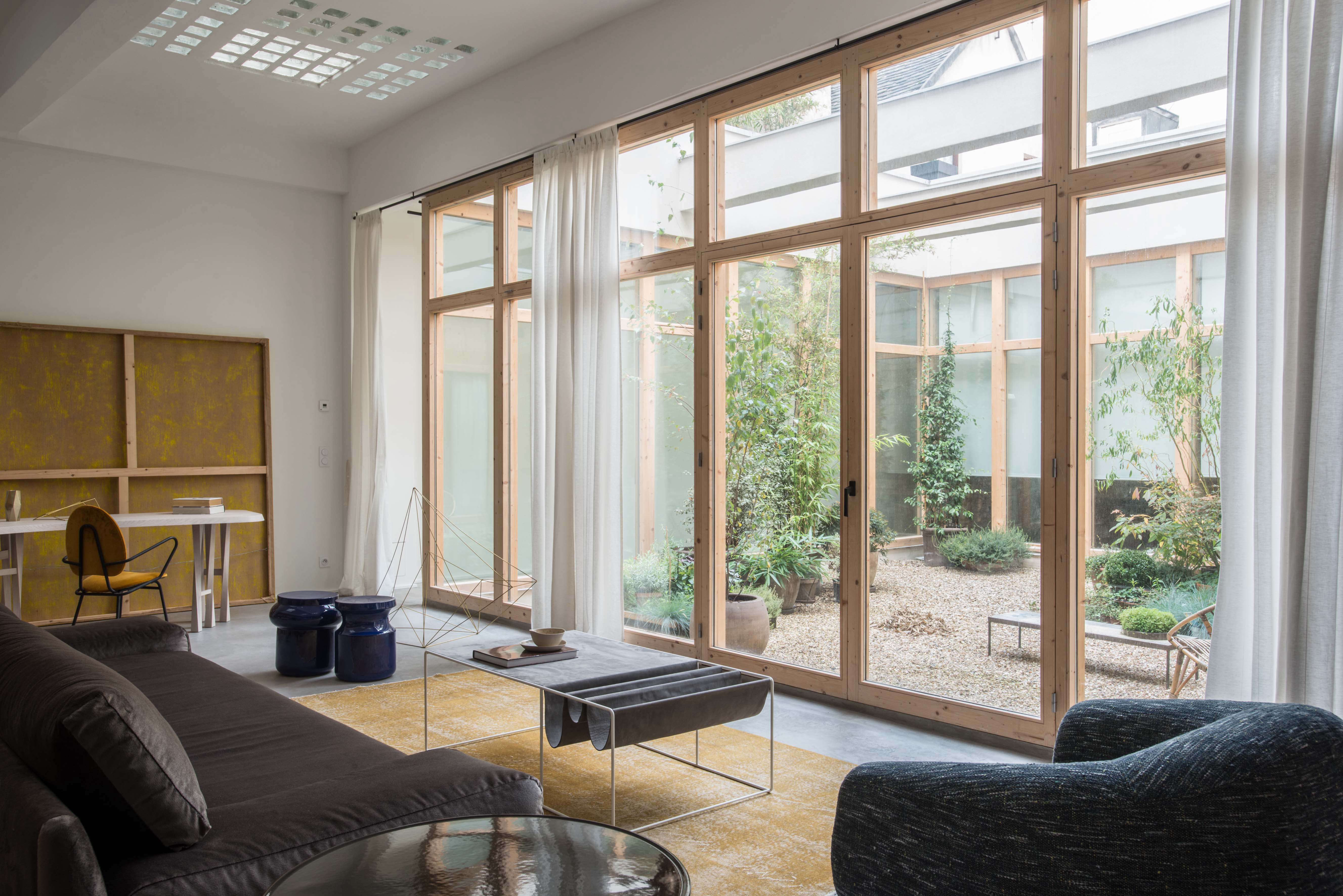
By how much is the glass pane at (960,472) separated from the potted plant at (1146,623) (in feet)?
1.13

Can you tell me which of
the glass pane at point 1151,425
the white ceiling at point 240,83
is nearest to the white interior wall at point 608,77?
the white ceiling at point 240,83

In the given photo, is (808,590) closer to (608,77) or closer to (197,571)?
(608,77)

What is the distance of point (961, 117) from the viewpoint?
4.10 m

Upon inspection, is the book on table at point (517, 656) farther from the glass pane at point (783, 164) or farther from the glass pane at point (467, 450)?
the glass pane at point (467, 450)

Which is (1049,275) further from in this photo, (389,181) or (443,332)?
(389,181)

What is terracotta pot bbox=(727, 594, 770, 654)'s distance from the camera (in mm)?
4926

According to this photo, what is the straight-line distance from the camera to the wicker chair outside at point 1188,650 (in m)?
3.35

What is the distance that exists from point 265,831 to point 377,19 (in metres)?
5.09

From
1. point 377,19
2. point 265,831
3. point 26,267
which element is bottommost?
point 265,831

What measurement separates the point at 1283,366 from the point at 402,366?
→ 676 cm

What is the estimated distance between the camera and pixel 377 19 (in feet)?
18.3

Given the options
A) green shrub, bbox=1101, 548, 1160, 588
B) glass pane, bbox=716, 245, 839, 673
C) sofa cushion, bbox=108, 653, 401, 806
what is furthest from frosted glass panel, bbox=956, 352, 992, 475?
sofa cushion, bbox=108, 653, 401, 806

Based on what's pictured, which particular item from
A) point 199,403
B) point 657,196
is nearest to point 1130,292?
point 657,196

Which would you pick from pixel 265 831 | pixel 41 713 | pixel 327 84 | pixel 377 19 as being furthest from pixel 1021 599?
pixel 327 84
